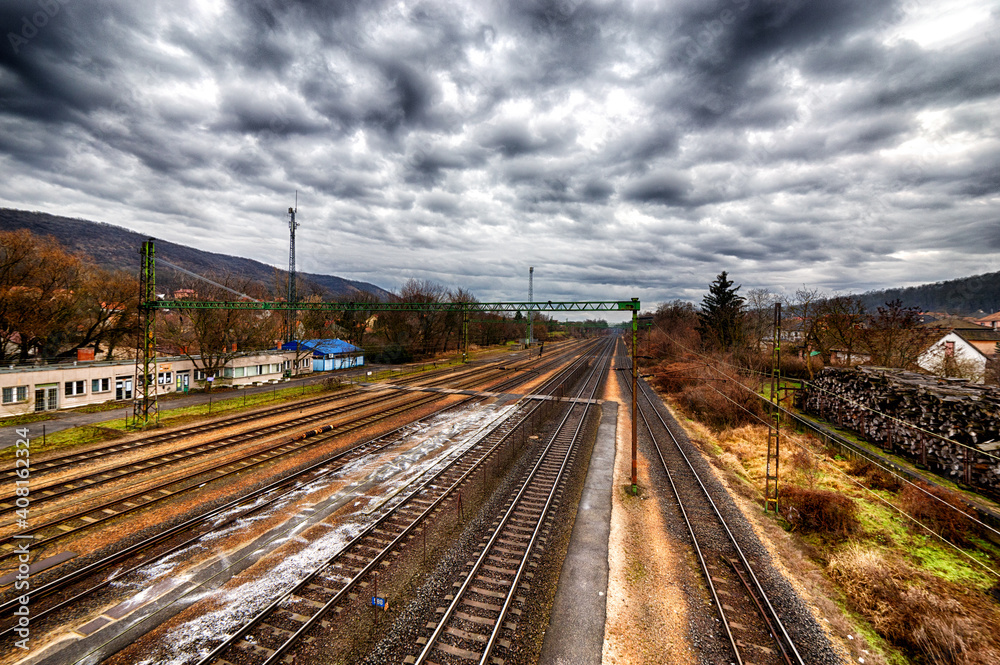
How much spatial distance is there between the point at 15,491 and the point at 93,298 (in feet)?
93.6

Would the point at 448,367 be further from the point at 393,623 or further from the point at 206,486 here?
the point at 393,623

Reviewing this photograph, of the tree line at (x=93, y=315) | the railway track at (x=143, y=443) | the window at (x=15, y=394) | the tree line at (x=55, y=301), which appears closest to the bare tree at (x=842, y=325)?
the tree line at (x=93, y=315)

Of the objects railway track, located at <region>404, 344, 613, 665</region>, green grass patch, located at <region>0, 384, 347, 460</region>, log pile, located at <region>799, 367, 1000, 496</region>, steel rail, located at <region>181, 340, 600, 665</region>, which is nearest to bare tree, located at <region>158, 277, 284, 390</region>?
green grass patch, located at <region>0, 384, 347, 460</region>

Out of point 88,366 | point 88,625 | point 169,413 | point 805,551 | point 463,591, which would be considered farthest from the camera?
point 88,366

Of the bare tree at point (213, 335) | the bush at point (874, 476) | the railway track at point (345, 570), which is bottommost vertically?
the railway track at point (345, 570)

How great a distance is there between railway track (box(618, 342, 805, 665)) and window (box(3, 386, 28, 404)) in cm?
4096

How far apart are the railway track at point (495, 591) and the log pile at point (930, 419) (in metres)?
11.1

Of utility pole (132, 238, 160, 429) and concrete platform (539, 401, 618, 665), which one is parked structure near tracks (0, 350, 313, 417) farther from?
concrete platform (539, 401, 618, 665)

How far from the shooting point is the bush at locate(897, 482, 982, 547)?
41.8ft

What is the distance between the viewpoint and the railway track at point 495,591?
326 inches

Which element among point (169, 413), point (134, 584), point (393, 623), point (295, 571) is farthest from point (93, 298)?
point (393, 623)

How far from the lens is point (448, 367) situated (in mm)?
59875

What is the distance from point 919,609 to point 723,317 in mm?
39491

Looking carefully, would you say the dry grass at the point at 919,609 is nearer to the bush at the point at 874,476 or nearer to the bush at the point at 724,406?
the bush at the point at 874,476
